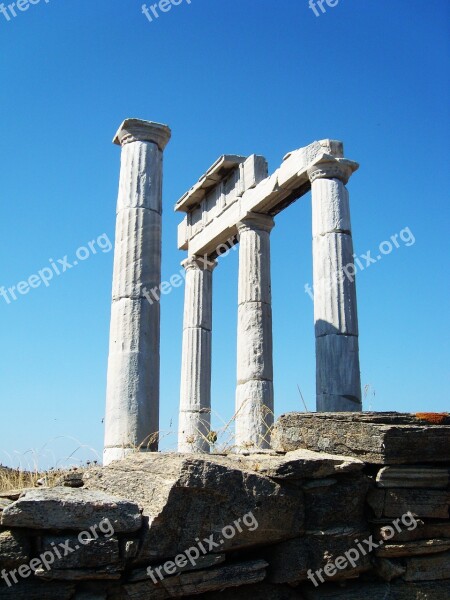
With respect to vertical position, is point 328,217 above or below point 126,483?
above

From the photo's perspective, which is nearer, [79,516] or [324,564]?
[79,516]

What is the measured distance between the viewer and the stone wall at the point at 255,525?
5.93 metres

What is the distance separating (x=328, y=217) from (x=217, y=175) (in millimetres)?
6907

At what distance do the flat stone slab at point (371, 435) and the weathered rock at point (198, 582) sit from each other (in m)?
1.85

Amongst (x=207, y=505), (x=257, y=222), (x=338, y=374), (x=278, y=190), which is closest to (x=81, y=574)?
(x=207, y=505)

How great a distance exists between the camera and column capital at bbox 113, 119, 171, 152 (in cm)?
1464

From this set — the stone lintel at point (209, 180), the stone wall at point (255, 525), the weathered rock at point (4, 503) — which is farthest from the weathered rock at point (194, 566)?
the stone lintel at point (209, 180)

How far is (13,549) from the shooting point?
5.77 m

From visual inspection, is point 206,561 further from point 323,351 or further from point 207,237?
point 207,237

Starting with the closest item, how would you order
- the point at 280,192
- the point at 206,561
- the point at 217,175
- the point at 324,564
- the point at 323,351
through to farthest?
1. the point at 206,561
2. the point at 324,564
3. the point at 323,351
4. the point at 280,192
5. the point at 217,175

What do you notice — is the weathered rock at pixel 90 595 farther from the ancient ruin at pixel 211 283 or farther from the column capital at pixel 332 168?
the column capital at pixel 332 168

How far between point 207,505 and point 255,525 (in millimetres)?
548

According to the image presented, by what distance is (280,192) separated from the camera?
19500 millimetres

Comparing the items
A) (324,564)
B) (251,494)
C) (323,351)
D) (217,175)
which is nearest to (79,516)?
(251,494)
